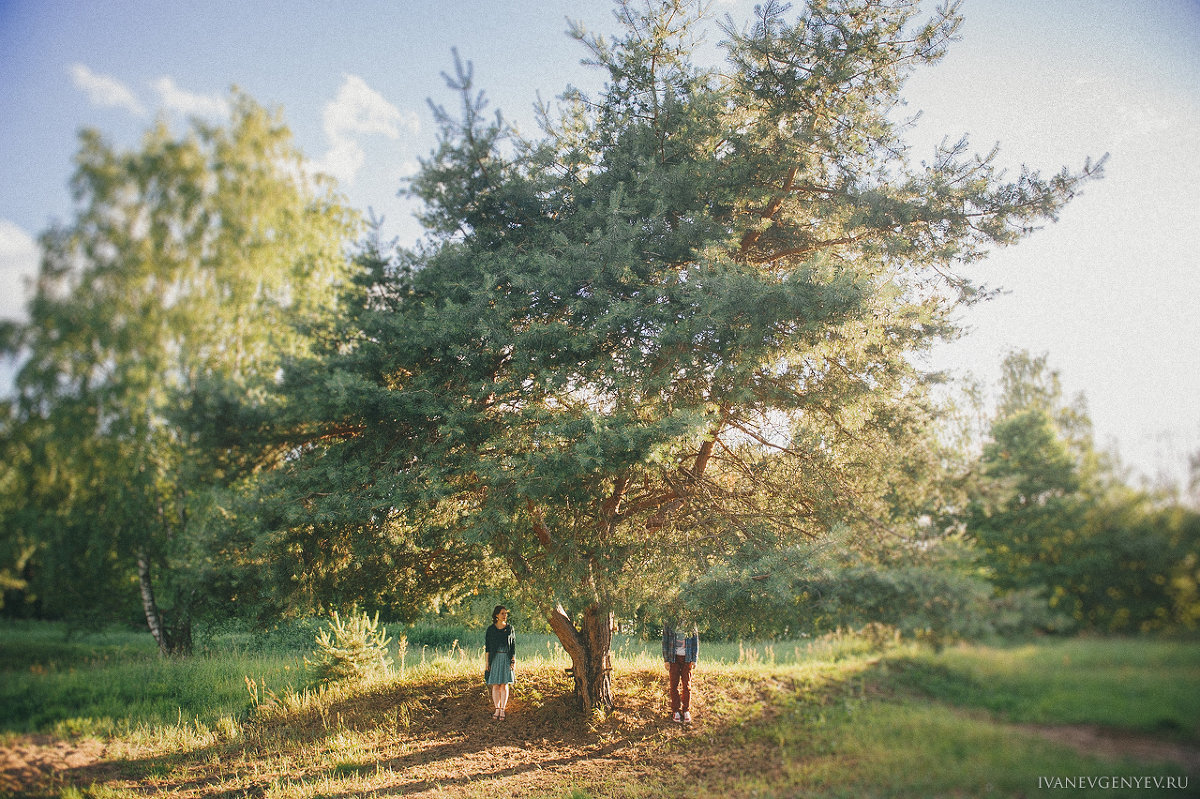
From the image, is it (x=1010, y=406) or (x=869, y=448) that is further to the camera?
(x=869, y=448)

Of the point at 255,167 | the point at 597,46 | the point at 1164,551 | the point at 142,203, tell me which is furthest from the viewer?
the point at 597,46

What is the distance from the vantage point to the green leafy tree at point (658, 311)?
5.96 metres

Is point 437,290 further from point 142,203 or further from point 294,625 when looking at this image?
point 294,625

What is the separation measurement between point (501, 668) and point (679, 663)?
2680 mm

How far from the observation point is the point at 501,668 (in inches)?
330

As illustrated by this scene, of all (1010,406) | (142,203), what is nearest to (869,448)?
(1010,406)

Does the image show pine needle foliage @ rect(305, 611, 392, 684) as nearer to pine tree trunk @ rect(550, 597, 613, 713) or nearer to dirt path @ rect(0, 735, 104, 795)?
pine tree trunk @ rect(550, 597, 613, 713)

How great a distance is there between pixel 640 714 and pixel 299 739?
4.65 m

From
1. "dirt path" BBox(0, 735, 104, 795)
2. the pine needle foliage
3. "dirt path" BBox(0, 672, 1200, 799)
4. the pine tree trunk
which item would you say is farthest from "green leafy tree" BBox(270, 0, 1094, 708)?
the pine needle foliage

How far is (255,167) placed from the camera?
5.36 metres

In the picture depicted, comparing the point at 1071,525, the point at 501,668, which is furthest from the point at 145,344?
the point at 1071,525

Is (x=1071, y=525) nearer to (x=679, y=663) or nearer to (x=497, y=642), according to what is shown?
(x=679, y=663)

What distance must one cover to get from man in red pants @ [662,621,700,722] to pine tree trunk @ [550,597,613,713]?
0.95 m

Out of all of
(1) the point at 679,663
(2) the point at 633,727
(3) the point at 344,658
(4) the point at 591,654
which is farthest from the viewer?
(3) the point at 344,658
